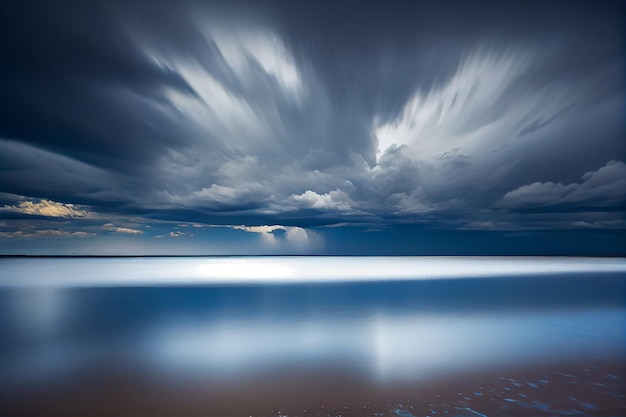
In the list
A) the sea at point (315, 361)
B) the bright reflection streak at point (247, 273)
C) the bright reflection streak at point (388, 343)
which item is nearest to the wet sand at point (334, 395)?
the sea at point (315, 361)

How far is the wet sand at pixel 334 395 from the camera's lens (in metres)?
5.58

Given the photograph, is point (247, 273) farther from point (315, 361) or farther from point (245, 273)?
point (315, 361)

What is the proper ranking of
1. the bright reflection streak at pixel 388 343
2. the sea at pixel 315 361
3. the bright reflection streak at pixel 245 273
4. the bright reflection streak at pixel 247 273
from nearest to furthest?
1. the sea at pixel 315 361
2. the bright reflection streak at pixel 388 343
3. the bright reflection streak at pixel 245 273
4. the bright reflection streak at pixel 247 273

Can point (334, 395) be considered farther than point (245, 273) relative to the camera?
No

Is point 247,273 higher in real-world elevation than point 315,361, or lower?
higher

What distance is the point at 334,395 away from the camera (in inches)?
241

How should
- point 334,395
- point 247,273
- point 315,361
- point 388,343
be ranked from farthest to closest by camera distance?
point 247,273 → point 388,343 → point 315,361 → point 334,395

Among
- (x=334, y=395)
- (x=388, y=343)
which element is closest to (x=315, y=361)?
(x=334, y=395)

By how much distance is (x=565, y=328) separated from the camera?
442 inches

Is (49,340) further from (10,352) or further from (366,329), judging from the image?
(366,329)

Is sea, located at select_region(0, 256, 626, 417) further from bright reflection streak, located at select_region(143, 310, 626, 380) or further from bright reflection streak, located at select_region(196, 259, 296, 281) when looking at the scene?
bright reflection streak, located at select_region(196, 259, 296, 281)

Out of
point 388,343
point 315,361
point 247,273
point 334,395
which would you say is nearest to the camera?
point 334,395

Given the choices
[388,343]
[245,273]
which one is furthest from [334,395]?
[245,273]

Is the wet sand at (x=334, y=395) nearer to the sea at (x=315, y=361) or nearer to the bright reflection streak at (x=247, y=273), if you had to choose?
the sea at (x=315, y=361)
